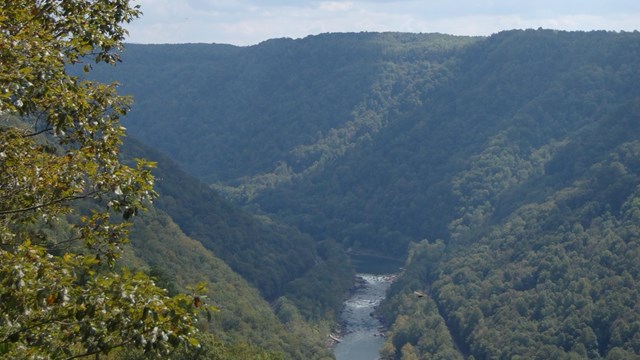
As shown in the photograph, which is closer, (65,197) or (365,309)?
(65,197)

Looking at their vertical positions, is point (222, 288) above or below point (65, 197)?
below

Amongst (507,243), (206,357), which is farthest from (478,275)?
(206,357)

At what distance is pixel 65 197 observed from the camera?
10.8m

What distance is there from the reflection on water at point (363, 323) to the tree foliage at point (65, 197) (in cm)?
7938

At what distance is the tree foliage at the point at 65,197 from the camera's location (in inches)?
358

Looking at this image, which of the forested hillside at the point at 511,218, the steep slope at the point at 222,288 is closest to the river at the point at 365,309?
the forested hillside at the point at 511,218

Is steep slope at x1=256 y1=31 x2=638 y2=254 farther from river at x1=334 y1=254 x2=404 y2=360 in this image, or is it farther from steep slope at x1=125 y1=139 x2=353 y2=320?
steep slope at x1=125 y1=139 x2=353 y2=320

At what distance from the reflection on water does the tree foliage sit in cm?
7938

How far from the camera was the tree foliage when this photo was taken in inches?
358

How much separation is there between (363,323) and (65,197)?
9478 centimetres

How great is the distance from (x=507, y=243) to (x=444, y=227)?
123 feet

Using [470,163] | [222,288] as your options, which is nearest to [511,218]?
[470,163]

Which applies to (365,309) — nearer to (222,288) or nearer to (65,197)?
(222,288)

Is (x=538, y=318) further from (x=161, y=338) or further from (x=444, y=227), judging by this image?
(x=161, y=338)
